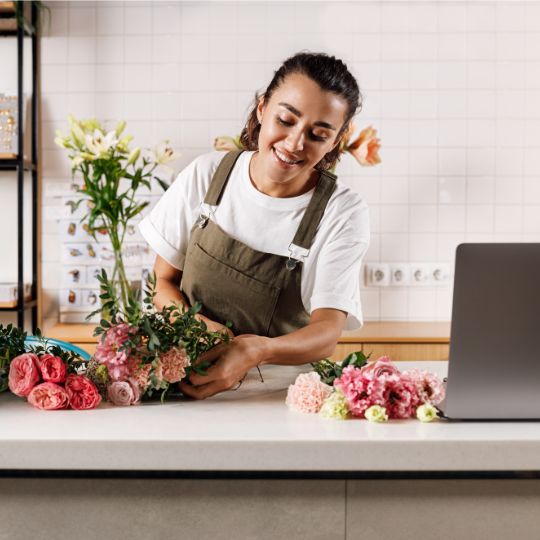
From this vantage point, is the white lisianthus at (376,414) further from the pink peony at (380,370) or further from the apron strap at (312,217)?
the apron strap at (312,217)

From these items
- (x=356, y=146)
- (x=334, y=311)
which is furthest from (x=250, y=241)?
(x=356, y=146)

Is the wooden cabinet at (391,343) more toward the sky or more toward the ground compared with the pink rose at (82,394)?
more toward the ground

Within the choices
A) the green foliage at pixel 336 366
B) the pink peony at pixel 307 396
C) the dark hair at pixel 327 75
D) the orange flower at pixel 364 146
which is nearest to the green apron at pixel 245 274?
the dark hair at pixel 327 75

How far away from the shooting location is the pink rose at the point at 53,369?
1279 mm

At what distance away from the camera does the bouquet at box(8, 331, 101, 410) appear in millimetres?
1254

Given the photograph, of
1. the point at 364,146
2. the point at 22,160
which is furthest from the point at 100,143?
the point at 364,146

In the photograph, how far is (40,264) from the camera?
3729mm

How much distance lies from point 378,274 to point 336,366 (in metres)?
2.23

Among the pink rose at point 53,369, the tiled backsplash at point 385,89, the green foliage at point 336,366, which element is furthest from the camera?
the tiled backsplash at point 385,89

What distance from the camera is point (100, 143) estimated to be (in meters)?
3.11

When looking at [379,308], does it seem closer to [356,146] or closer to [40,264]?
[356,146]

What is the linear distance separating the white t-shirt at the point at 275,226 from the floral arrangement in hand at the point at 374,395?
1.54ft

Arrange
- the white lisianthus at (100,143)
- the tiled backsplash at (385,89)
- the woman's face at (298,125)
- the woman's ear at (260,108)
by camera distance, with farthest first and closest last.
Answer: the tiled backsplash at (385,89)
the white lisianthus at (100,143)
the woman's ear at (260,108)
the woman's face at (298,125)

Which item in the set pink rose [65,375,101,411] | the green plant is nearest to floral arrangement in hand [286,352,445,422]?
pink rose [65,375,101,411]
